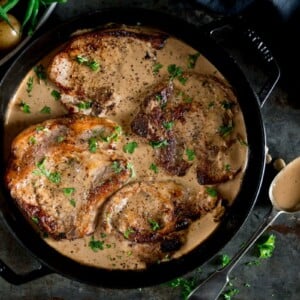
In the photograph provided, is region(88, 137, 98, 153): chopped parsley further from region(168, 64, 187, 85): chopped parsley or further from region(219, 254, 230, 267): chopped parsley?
region(219, 254, 230, 267): chopped parsley

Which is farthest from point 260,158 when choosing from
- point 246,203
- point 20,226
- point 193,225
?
point 20,226

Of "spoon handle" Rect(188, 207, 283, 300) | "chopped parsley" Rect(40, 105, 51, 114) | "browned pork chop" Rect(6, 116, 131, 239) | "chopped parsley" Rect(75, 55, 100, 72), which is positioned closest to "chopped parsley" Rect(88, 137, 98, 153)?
"browned pork chop" Rect(6, 116, 131, 239)

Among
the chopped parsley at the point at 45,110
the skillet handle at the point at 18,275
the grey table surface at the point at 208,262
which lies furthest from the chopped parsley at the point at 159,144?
the skillet handle at the point at 18,275

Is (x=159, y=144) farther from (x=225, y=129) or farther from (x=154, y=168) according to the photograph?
(x=225, y=129)

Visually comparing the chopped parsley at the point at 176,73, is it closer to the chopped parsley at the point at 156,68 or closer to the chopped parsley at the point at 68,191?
the chopped parsley at the point at 156,68

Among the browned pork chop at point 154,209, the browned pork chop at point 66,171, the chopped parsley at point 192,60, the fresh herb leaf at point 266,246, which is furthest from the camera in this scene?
the fresh herb leaf at point 266,246

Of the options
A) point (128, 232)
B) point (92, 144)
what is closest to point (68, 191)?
point (92, 144)

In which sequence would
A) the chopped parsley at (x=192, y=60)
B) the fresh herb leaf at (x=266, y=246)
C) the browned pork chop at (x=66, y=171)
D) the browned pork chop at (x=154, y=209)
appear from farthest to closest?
the fresh herb leaf at (x=266, y=246), the chopped parsley at (x=192, y=60), the browned pork chop at (x=154, y=209), the browned pork chop at (x=66, y=171)
